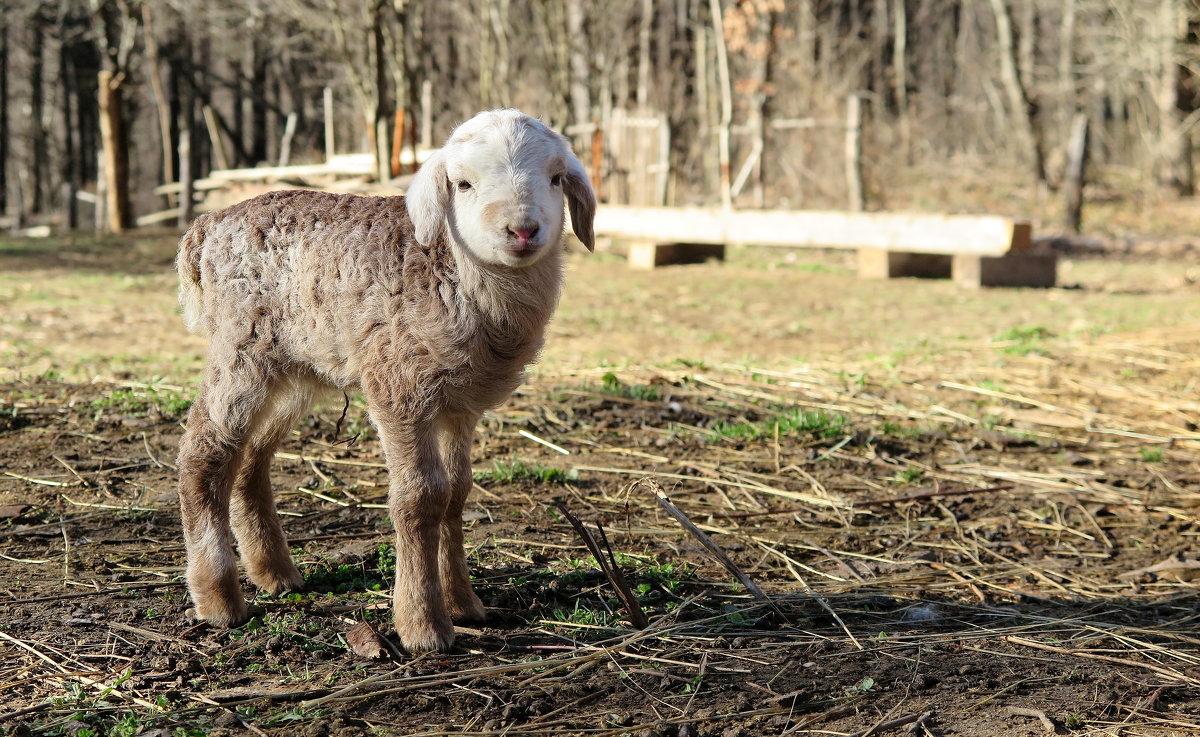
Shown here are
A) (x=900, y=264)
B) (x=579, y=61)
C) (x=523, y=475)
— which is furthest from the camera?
(x=579, y=61)

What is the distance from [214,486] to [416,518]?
2.68ft

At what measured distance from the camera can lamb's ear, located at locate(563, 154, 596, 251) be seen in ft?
11.8

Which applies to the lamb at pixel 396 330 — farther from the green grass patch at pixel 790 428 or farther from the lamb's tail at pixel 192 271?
the green grass patch at pixel 790 428

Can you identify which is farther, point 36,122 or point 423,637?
point 36,122

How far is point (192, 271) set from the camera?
402 cm

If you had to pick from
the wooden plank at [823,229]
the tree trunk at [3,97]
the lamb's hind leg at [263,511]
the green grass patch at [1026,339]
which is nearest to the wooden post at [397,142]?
the wooden plank at [823,229]

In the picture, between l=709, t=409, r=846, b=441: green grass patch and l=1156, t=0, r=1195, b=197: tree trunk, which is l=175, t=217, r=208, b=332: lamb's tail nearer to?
→ l=709, t=409, r=846, b=441: green grass patch

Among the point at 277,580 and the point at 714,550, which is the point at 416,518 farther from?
the point at 714,550

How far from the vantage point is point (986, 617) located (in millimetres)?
3982

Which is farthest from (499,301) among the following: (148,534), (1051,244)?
(1051,244)

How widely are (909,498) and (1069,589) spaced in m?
1.04

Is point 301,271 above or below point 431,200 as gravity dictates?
below

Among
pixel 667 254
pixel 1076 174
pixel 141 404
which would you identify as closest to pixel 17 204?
pixel 667 254

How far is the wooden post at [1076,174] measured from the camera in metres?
18.7
